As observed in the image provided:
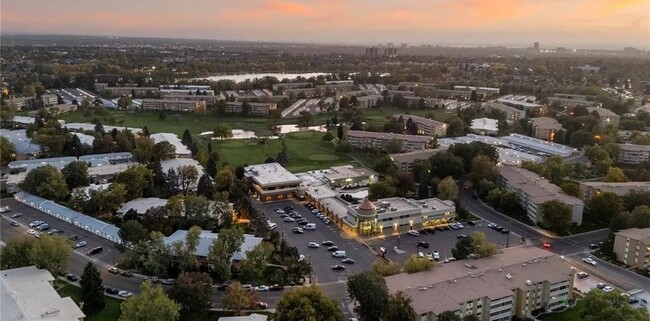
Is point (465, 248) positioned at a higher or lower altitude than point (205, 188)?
lower

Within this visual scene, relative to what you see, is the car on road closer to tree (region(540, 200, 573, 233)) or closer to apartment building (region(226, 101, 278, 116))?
tree (region(540, 200, 573, 233))

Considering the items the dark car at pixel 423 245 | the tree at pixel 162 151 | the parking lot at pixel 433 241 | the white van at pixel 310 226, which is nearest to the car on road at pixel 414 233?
the parking lot at pixel 433 241

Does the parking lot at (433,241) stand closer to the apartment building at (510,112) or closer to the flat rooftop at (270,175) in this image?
the flat rooftop at (270,175)

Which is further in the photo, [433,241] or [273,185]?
[273,185]

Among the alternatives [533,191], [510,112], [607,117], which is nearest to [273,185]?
[533,191]

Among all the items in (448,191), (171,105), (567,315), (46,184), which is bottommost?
(567,315)

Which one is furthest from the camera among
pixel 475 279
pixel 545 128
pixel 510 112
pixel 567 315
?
pixel 510 112

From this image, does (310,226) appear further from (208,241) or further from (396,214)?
(208,241)
